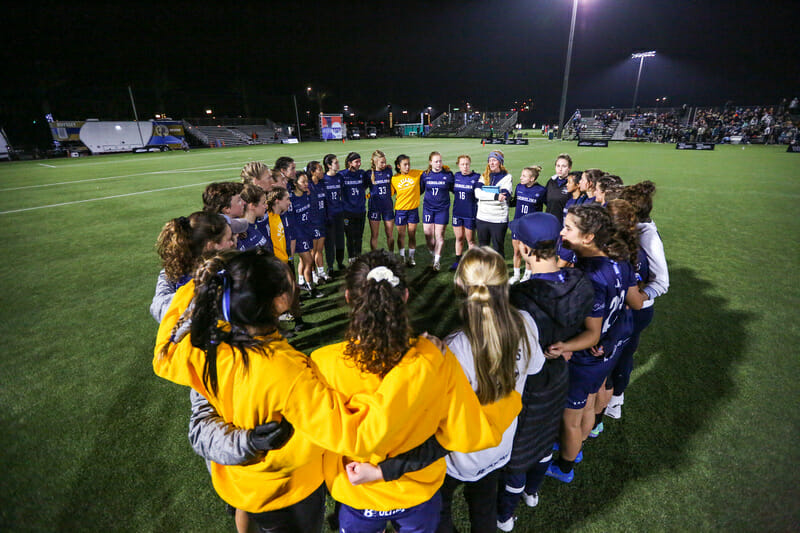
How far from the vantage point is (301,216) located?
18.5ft

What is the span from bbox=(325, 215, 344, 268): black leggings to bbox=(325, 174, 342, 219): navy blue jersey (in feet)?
0.53

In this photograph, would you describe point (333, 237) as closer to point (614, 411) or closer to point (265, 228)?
point (265, 228)

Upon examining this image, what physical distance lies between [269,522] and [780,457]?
13.8 ft

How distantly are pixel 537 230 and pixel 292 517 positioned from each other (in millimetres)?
2153

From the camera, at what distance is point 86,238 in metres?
9.21

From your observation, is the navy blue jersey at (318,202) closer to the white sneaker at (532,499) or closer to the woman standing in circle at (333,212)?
the woman standing in circle at (333,212)

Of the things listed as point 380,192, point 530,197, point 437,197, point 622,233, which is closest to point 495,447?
point 622,233

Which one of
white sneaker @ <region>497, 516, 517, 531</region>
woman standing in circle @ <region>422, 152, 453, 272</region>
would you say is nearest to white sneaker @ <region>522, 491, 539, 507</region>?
white sneaker @ <region>497, 516, 517, 531</region>

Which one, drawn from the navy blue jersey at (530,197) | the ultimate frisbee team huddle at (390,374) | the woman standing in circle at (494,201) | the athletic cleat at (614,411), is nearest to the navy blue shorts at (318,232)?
the woman standing in circle at (494,201)

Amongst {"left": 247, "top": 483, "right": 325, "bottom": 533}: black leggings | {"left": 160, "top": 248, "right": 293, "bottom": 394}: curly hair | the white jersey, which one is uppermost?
{"left": 160, "top": 248, "right": 293, "bottom": 394}: curly hair

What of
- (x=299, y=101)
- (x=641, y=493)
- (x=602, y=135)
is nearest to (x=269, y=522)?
(x=641, y=493)

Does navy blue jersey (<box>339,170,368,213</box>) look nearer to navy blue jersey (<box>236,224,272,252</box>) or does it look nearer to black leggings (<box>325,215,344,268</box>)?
black leggings (<box>325,215,344,268</box>)

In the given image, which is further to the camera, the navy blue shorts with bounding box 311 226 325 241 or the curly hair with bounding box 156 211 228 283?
the navy blue shorts with bounding box 311 226 325 241

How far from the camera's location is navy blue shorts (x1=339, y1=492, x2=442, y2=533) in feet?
5.53
